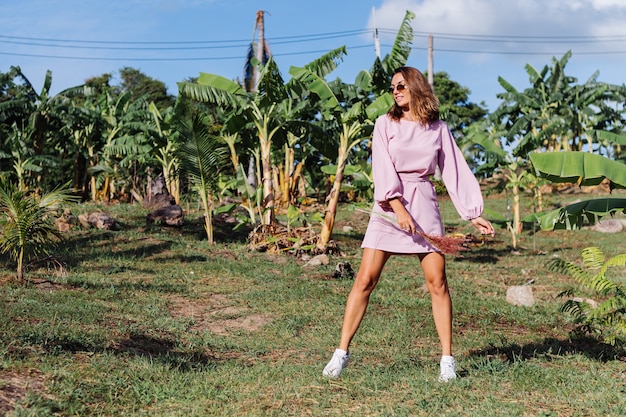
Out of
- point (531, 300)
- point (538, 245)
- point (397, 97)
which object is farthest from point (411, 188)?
point (538, 245)

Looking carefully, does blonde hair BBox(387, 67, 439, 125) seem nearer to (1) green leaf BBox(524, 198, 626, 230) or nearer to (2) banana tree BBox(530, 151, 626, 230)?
(2) banana tree BBox(530, 151, 626, 230)

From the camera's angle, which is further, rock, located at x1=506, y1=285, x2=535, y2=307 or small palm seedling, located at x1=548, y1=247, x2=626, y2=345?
rock, located at x1=506, y1=285, x2=535, y2=307

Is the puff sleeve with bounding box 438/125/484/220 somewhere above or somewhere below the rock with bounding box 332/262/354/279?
above

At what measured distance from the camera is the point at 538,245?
15.2 m

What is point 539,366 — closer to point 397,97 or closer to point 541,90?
point 397,97

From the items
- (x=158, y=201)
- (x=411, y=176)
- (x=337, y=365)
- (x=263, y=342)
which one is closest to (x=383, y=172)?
(x=411, y=176)

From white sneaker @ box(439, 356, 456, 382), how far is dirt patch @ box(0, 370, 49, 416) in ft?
7.85

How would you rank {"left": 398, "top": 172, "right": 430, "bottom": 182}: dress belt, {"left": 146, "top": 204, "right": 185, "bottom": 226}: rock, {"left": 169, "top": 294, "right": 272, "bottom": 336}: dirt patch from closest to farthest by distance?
{"left": 398, "top": 172, "right": 430, "bottom": 182}: dress belt → {"left": 169, "top": 294, "right": 272, "bottom": 336}: dirt patch → {"left": 146, "top": 204, "right": 185, "bottom": 226}: rock

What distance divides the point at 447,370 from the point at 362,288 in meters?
0.75

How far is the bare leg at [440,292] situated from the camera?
15.1ft

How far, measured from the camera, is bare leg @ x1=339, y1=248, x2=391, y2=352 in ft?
15.2

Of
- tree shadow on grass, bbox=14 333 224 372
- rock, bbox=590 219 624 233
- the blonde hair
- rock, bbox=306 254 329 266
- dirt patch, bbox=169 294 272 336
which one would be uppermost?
the blonde hair

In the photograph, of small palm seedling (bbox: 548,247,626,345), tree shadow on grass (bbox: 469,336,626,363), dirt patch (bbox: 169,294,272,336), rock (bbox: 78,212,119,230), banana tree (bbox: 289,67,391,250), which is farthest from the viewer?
rock (bbox: 78,212,119,230)

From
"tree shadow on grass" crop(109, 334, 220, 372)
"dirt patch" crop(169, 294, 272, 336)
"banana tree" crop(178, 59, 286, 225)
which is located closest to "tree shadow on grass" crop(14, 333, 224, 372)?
"tree shadow on grass" crop(109, 334, 220, 372)
